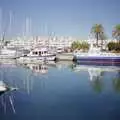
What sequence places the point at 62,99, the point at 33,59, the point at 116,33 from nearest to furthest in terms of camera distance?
the point at 62,99
the point at 33,59
the point at 116,33

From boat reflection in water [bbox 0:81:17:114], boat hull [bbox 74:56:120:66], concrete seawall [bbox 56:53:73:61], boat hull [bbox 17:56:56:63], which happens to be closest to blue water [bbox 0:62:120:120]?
boat reflection in water [bbox 0:81:17:114]

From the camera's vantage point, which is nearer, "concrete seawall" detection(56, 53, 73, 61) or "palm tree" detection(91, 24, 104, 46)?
"palm tree" detection(91, 24, 104, 46)

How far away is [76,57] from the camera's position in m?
9.38

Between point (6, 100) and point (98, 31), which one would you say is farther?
point (98, 31)

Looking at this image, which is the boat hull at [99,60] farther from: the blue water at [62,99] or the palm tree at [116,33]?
the blue water at [62,99]

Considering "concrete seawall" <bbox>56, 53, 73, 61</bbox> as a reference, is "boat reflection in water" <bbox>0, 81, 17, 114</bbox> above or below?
below

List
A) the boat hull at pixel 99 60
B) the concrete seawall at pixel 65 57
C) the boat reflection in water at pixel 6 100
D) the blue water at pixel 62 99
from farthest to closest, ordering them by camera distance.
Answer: the concrete seawall at pixel 65 57
the boat hull at pixel 99 60
the boat reflection in water at pixel 6 100
the blue water at pixel 62 99

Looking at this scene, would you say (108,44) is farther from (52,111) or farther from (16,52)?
(52,111)

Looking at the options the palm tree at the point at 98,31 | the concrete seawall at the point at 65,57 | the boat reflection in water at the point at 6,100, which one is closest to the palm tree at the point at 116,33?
the palm tree at the point at 98,31

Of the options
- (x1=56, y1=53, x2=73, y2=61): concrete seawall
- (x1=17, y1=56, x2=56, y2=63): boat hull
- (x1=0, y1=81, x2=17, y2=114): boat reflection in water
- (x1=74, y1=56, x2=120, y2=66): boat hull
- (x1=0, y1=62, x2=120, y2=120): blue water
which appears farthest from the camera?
(x1=56, y1=53, x2=73, y2=61): concrete seawall

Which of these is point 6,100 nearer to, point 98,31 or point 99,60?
point 99,60

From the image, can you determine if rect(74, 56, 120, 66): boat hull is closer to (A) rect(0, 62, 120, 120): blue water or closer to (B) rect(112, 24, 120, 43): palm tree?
(B) rect(112, 24, 120, 43): palm tree

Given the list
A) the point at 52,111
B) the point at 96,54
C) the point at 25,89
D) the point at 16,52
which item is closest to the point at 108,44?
the point at 96,54

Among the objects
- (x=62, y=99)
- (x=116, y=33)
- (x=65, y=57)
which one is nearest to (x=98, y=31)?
(x=116, y=33)
